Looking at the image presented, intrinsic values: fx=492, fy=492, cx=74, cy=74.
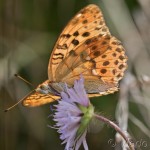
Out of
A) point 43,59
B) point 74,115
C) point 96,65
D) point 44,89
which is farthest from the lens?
point 43,59

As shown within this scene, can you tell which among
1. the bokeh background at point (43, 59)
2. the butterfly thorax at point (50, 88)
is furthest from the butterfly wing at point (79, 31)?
the bokeh background at point (43, 59)

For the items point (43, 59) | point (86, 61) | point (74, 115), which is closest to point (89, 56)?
point (86, 61)

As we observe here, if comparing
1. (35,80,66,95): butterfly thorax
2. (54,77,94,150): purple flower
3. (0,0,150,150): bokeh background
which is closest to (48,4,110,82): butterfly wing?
(35,80,66,95): butterfly thorax

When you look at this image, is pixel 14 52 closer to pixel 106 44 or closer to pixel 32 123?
pixel 32 123

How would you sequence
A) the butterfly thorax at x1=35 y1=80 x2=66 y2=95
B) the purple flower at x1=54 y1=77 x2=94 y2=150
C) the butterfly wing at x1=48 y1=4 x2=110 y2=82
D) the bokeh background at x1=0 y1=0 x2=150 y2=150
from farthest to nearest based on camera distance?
the bokeh background at x1=0 y1=0 x2=150 y2=150 < the butterfly wing at x1=48 y1=4 x2=110 y2=82 < the butterfly thorax at x1=35 y1=80 x2=66 y2=95 < the purple flower at x1=54 y1=77 x2=94 y2=150

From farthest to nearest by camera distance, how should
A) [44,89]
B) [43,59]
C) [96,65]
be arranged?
[43,59]
[96,65]
[44,89]

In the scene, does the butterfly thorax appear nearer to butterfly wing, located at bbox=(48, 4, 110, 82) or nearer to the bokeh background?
butterfly wing, located at bbox=(48, 4, 110, 82)

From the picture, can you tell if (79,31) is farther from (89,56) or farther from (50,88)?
(50,88)
